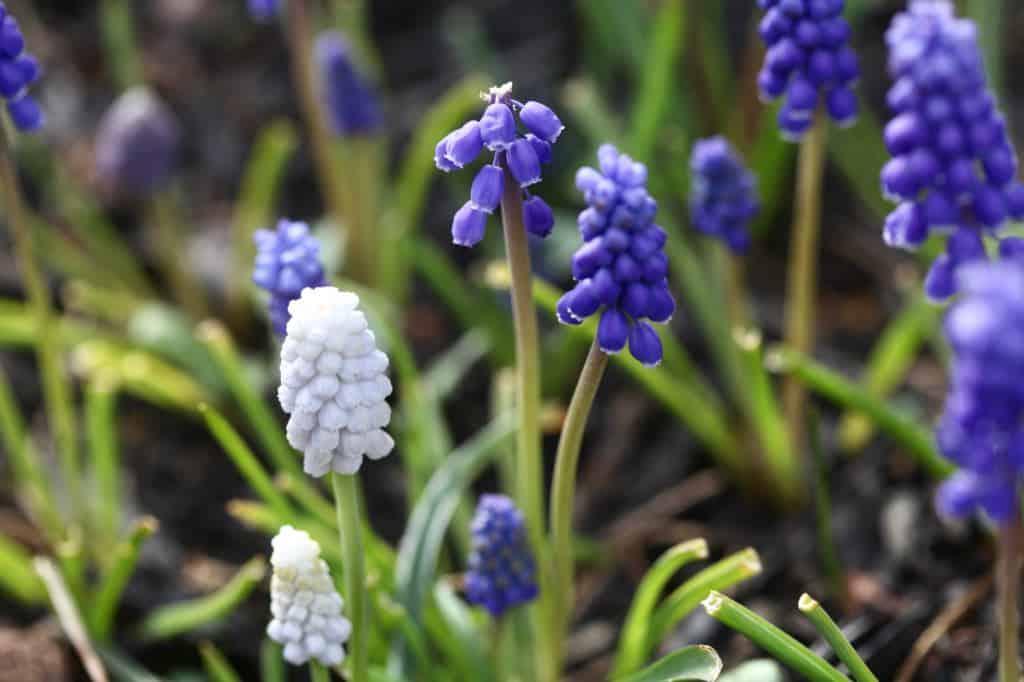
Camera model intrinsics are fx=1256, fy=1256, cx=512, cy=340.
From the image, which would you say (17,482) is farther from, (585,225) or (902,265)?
(902,265)

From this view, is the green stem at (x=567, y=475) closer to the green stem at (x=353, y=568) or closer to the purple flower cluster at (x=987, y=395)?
the green stem at (x=353, y=568)

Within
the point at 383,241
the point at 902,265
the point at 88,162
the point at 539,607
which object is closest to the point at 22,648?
the point at 539,607

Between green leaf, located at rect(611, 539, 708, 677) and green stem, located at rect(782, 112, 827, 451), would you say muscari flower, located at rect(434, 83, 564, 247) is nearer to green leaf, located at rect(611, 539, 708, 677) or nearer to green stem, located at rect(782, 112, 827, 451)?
green leaf, located at rect(611, 539, 708, 677)

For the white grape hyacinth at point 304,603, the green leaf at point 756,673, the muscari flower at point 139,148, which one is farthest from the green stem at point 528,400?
the muscari flower at point 139,148

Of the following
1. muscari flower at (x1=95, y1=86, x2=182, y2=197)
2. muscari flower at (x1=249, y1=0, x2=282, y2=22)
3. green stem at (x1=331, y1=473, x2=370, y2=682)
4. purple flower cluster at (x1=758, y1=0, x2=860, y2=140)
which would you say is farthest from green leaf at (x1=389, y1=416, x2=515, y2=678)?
muscari flower at (x1=95, y1=86, x2=182, y2=197)

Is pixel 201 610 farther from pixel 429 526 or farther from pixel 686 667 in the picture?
pixel 686 667

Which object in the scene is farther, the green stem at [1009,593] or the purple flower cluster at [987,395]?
the green stem at [1009,593]

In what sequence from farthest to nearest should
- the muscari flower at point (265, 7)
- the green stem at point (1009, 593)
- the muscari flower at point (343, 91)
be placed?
the muscari flower at point (343, 91) < the muscari flower at point (265, 7) < the green stem at point (1009, 593)

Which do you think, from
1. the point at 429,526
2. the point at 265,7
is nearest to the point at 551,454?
the point at 429,526
